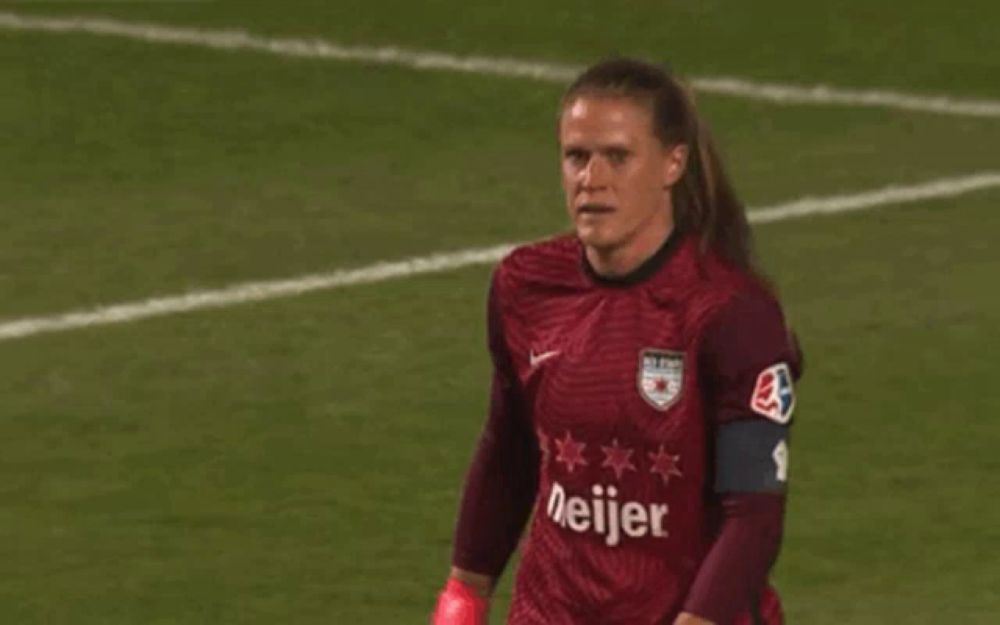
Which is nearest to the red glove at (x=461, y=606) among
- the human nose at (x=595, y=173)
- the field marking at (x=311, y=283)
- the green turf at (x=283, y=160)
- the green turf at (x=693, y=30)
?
the human nose at (x=595, y=173)

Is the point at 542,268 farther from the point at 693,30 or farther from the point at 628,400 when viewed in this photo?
the point at 693,30

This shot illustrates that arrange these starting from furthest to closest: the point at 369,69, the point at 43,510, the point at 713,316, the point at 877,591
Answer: the point at 369,69 → the point at 43,510 → the point at 877,591 → the point at 713,316

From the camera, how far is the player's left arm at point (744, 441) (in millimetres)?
6590

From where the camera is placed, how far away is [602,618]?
269 inches

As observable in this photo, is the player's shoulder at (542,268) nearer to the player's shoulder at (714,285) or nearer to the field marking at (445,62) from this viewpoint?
the player's shoulder at (714,285)

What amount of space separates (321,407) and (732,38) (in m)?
6.65

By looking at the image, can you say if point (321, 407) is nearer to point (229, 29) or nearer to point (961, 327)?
point (961, 327)

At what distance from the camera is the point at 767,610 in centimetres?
682

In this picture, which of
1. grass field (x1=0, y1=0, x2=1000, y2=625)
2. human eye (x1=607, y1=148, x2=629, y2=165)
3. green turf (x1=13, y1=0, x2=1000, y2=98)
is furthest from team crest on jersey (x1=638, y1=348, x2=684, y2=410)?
green turf (x1=13, y1=0, x2=1000, y2=98)

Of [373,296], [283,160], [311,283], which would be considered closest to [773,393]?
[373,296]

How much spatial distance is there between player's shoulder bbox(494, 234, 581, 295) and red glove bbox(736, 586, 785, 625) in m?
0.62

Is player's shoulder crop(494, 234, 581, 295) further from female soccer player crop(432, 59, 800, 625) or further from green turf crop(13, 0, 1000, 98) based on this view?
green turf crop(13, 0, 1000, 98)

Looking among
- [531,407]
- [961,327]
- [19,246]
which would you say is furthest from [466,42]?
[531,407]

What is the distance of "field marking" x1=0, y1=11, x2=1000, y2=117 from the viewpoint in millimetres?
17266
